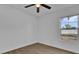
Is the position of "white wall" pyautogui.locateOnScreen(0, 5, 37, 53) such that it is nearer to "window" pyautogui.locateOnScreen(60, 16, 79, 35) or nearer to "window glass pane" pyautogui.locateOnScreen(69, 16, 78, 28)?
"window" pyautogui.locateOnScreen(60, 16, 79, 35)

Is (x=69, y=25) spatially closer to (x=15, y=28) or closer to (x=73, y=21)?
(x=73, y=21)

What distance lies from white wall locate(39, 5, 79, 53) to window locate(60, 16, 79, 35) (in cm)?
17

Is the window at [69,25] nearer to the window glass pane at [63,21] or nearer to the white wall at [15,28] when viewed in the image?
the window glass pane at [63,21]

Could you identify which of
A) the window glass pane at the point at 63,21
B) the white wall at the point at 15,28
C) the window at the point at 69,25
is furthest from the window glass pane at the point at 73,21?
the white wall at the point at 15,28

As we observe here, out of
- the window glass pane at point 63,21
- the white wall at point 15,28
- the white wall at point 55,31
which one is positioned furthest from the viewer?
the window glass pane at point 63,21

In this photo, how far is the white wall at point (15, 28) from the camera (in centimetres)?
297

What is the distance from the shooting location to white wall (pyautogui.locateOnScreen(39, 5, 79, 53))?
3.08 m

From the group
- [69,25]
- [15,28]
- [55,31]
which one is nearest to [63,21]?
[69,25]

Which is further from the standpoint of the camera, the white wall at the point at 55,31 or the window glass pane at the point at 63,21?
the window glass pane at the point at 63,21

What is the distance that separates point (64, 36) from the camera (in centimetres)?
323

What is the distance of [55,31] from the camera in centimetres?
362

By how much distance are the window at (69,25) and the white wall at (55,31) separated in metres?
0.17
